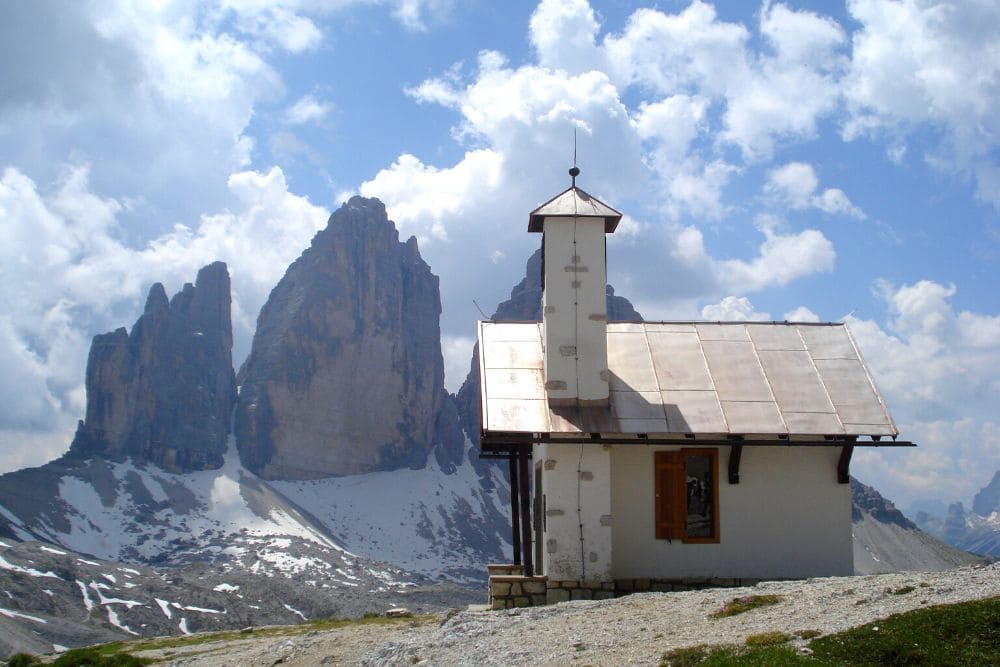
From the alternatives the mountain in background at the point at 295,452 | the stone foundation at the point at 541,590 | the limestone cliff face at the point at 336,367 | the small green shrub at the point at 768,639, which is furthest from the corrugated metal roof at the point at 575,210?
the limestone cliff face at the point at 336,367

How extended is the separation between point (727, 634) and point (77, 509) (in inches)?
6503

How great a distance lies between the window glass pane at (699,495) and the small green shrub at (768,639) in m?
7.66

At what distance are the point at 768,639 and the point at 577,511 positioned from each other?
7.30 meters

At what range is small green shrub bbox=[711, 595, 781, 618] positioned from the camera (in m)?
12.7

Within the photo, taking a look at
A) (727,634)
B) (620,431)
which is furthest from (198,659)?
(727,634)

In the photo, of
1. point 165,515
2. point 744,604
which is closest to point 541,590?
point 744,604

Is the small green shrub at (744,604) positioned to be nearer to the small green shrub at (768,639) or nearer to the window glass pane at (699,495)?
the small green shrub at (768,639)

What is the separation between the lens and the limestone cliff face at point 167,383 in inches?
6722

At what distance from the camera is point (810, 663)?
30.9 feet

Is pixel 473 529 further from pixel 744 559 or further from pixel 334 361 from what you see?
pixel 744 559

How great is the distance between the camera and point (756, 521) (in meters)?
18.7

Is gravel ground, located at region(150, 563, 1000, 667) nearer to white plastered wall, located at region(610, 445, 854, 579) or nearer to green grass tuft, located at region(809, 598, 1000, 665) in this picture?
green grass tuft, located at region(809, 598, 1000, 665)

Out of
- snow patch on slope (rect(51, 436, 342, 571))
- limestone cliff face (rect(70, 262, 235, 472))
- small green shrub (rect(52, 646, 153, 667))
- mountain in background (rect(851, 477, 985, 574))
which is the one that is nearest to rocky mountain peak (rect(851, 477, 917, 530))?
mountain in background (rect(851, 477, 985, 574))

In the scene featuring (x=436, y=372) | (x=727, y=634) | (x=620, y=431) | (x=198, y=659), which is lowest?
(x=198, y=659)
